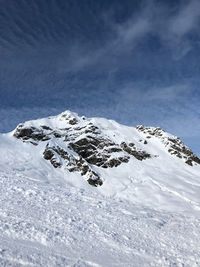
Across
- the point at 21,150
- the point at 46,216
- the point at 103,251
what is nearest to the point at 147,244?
the point at 103,251

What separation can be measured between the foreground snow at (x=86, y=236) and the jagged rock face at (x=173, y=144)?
38.0m

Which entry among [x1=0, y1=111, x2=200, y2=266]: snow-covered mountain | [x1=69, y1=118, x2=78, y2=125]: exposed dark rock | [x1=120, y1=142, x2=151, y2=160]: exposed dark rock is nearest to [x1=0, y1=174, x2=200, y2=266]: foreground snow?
[x1=0, y1=111, x2=200, y2=266]: snow-covered mountain

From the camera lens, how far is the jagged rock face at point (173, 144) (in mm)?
52500

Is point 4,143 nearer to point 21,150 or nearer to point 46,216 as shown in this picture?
point 21,150

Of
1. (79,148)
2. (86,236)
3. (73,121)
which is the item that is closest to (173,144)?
(79,148)

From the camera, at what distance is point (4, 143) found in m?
41.8

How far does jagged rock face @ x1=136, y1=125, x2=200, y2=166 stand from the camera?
5250 centimetres

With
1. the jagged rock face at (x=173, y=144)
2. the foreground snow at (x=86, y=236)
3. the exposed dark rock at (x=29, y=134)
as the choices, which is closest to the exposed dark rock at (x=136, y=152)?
the jagged rock face at (x=173, y=144)

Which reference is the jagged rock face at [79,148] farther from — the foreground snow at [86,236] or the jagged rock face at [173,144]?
the foreground snow at [86,236]

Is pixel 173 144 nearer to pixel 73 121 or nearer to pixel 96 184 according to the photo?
pixel 73 121

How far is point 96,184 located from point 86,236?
23699 mm

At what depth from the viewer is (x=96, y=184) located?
113ft

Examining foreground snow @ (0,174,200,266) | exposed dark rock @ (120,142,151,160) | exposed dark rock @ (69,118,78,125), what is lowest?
foreground snow @ (0,174,200,266)

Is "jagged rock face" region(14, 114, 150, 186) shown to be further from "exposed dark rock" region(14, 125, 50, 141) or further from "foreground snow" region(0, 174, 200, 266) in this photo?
"foreground snow" region(0, 174, 200, 266)
